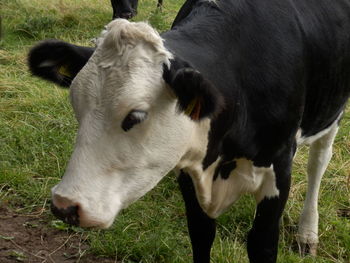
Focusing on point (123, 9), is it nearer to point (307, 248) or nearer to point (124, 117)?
point (307, 248)

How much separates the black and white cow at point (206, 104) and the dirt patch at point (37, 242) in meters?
0.73

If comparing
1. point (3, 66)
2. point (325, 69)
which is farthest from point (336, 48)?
point (3, 66)

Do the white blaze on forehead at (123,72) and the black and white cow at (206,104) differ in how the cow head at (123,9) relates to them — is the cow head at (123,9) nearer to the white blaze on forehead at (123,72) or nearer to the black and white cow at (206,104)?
the black and white cow at (206,104)

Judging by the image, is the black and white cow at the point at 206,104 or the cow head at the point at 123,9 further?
the cow head at the point at 123,9

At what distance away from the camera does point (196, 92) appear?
7.54 feet

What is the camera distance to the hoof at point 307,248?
153 inches

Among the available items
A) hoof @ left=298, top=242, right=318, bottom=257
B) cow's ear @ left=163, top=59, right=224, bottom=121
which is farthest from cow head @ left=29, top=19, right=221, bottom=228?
hoof @ left=298, top=242, right=318, bottom=257

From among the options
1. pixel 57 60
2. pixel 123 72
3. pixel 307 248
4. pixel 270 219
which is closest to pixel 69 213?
pixel 123 72

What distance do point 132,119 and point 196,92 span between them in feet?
0.79

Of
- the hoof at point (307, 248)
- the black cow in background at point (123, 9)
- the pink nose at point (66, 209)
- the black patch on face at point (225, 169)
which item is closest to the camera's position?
the pink nose at point (66, 209)

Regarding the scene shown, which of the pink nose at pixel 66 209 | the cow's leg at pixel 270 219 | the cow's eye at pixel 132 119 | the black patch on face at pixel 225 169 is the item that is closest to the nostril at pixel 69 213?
the pink nose at pixel 66 209

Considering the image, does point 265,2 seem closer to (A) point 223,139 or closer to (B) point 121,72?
(A) point 223,139

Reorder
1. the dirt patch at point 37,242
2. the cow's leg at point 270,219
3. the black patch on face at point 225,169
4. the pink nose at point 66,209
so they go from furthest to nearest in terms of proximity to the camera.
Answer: the dirt patch at point 37,242, the cow's leg at point 270,219, the black patch on face at point 225,169, the pink nose at point 66,209

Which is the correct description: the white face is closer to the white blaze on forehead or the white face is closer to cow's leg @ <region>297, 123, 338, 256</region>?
the white blaze on forehead
